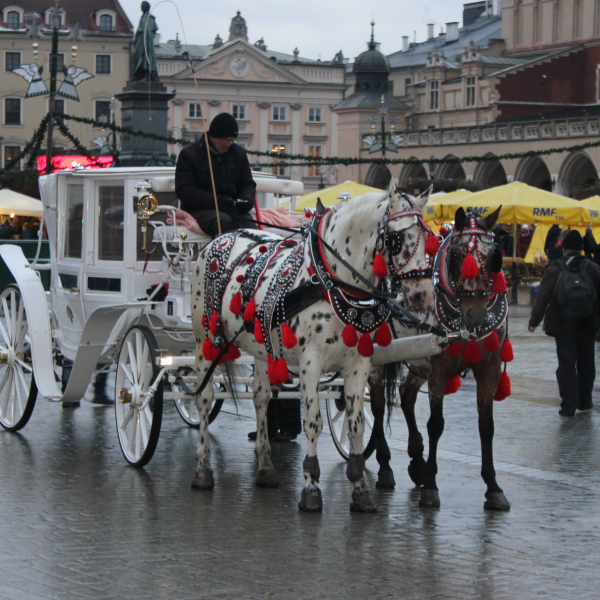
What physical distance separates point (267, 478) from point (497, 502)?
1.68 m

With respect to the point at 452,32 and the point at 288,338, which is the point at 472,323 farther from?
the point at 452,32

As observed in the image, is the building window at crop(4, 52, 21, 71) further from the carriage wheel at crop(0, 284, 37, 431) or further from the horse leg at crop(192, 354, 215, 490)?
the horse leg at crop(192, 354, 215, 490)

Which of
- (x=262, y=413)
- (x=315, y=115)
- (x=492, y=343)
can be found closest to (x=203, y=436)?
(x=262, y=413)

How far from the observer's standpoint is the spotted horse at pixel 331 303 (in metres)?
6.68

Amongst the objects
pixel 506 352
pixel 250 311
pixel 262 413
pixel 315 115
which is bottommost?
pixel 262 413

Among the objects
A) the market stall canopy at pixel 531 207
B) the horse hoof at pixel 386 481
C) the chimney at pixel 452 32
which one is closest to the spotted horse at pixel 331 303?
the horse hoof at pixel 386 481

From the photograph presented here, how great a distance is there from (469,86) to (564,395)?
64.1 m

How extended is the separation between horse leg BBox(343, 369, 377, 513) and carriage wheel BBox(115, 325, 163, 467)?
5.50 feet

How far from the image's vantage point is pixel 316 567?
5.82 metres

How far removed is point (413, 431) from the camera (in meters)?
7.95

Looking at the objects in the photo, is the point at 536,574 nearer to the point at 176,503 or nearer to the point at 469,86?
the point at 176,503

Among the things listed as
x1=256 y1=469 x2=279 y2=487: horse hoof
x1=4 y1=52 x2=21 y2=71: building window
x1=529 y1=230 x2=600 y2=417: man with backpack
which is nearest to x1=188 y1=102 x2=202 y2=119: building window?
x1=4 y1=52 x2=21 y2=71: building window

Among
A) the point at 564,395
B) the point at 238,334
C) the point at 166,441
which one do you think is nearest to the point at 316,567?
the point at 238,334

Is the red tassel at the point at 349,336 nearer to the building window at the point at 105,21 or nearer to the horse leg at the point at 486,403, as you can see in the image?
the horse leg at the point at 486,403
